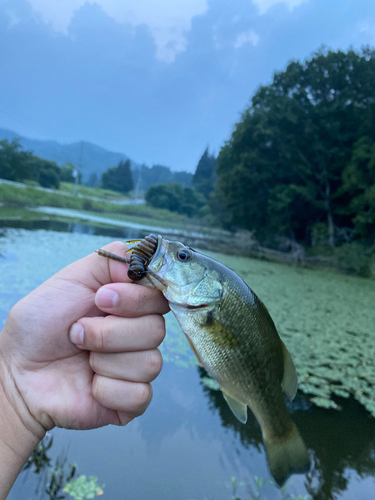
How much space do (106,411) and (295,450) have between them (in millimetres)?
786

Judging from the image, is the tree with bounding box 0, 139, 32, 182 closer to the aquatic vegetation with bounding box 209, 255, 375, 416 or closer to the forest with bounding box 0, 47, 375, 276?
the forest with bounding box 0, 47, 375, 276

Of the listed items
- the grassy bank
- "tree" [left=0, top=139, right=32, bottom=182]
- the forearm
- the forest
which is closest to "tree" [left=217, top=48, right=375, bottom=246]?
the forest

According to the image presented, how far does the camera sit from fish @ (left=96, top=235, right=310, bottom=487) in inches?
42.7

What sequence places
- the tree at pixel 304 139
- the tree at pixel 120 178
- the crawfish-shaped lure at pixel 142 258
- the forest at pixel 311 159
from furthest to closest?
the tree at pixel 120 178 < the tree at pixel 304 139 < the forest at pixel 311 159 < the crawfish-shaped lure at pixel 142 258

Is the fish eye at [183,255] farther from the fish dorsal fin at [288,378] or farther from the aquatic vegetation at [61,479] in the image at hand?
the aquatic vegetation at [61,479]

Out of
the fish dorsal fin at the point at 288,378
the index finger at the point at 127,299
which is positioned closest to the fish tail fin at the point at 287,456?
the fish dorsal fin at the point at 288,378

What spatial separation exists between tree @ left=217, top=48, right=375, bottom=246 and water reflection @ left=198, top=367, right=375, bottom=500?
47.8ft

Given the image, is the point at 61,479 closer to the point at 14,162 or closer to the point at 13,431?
the point at 13,431

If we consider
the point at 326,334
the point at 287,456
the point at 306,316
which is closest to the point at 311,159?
the point at 306,316

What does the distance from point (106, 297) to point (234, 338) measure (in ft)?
1.59

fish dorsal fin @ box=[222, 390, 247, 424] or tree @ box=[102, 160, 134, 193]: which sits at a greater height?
tree @ box=[102, 160, 134, 193]

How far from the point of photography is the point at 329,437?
282 centimetres

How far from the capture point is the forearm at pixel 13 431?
1.15 metres

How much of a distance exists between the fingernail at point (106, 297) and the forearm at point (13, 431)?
1.78ft
